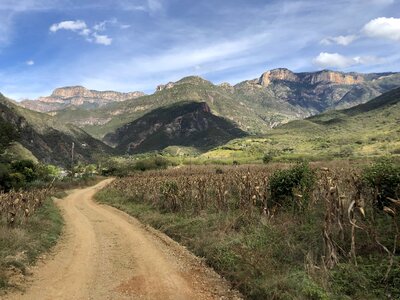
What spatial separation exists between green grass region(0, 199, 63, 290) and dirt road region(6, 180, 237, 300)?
482 mm

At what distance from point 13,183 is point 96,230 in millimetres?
27884

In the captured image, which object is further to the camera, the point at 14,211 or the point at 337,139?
the point at 337,139

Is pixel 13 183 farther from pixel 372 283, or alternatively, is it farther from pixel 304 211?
pixel 372 283

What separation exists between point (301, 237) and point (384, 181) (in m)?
2.96

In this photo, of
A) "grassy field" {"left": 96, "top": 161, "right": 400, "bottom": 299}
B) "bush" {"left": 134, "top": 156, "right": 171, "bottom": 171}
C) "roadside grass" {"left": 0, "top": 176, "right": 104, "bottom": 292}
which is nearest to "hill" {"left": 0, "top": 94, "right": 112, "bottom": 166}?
"bush" {"left": 134, "top": 156, "right": 171, "bottom": 171}

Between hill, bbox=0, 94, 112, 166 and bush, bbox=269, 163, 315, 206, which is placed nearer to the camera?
bush, bbox=269, 163, 315, 206

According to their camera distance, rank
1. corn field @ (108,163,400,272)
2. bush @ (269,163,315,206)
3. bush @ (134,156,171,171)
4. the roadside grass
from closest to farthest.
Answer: corn field @ (108,163,400,272) < the roadside grass < bush @ (269,163,315,206) < bush @ (134,156,171,171)

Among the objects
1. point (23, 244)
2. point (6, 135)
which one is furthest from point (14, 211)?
point (6, 135)

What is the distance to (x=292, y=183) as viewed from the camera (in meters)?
16.0

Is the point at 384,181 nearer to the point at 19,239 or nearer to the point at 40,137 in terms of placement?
the point at 19,239

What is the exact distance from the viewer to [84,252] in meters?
14.1

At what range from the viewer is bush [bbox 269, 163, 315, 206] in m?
15.8

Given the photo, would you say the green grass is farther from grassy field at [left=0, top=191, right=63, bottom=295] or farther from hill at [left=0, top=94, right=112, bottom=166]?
hill at [left=0, top=94, right=112, bottom=166]

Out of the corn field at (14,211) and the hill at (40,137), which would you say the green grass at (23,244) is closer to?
the corn field at (14,211)
